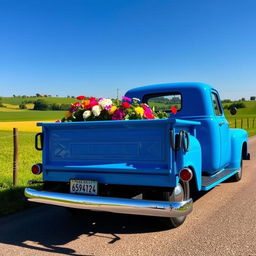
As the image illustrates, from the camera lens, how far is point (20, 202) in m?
5.45

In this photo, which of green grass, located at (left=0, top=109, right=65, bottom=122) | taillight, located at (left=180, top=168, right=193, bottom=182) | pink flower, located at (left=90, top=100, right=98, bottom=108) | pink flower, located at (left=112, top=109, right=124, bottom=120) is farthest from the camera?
green grass, located at (left=0, top=109, right=65, bottom=122)

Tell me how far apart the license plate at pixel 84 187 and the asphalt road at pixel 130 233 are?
22.5 inches

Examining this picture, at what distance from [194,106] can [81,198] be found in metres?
2.75

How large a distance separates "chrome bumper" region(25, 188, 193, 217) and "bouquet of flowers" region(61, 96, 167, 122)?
116 centimetres

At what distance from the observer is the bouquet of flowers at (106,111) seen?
4.23 m

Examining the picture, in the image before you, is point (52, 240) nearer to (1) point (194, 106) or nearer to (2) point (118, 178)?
(2) point (118, 178)

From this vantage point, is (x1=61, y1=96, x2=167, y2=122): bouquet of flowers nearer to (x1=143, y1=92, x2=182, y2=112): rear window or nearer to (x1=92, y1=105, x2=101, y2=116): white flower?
(x1=92, y1=105, x2=101, y2=116): white flower

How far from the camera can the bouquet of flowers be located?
423 cm

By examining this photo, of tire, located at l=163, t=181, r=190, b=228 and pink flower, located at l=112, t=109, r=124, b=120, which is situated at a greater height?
pink flower, located at l=112, t=109, r=124, b=120

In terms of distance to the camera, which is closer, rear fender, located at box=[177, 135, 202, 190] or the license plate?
rear fender, located at box=[177, 135, 202, 190]

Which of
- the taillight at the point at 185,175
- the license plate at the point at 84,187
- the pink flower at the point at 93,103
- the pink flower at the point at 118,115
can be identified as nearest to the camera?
the taillight at the point at 185,175

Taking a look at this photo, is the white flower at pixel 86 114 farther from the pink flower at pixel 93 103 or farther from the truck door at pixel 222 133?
the truck door at pixel 222 133

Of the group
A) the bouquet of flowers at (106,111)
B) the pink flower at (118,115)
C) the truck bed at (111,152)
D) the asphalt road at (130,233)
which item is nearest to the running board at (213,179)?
the asphalt road at (130,233)

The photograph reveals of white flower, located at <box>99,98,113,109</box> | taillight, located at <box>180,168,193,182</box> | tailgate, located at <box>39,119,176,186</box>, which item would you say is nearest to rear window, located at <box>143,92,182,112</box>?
white flower, located at <box>99,98,113,109</box>
